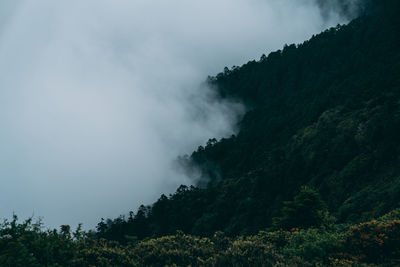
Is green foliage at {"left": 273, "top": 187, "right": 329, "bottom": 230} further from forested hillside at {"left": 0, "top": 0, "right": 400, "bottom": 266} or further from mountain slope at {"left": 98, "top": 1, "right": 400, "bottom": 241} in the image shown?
mountain slope at {"left": 98, "top": 1, "right": 400, "bottom": 241}

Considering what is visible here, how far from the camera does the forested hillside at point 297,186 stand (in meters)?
11.1

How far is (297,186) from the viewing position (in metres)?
42.6

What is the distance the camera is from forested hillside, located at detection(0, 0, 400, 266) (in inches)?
436

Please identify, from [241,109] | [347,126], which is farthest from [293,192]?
[241,109]

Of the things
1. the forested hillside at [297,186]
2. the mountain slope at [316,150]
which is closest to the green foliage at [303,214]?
the forested hillside at [297,186]

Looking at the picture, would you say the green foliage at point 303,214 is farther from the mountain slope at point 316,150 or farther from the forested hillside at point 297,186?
the mountain slope at point 316,150

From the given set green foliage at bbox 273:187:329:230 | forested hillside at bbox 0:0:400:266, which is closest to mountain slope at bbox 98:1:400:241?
forested hillside at bbox 0:0:400:266

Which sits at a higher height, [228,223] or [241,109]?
[241,109]

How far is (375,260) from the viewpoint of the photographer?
10867 millimetres

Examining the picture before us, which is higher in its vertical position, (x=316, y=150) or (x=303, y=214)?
(x=316, y=150)

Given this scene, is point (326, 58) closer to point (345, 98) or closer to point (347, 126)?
point (345, 98)

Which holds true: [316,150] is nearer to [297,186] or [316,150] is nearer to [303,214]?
[297,186]

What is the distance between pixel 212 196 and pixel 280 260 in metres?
48.6

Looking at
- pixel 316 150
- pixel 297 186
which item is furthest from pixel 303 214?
pixel 316 150
